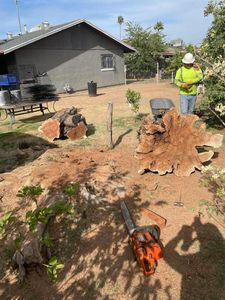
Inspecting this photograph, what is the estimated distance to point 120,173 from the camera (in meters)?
5.48

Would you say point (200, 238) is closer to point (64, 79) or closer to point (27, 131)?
point (27, 131)

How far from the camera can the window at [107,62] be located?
2334 cm

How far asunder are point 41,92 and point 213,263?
926cm

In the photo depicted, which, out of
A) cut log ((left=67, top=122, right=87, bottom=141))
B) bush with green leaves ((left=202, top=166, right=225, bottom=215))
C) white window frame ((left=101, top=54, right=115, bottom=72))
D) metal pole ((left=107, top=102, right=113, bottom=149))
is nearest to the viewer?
bush with green leaves ((left=202, top=166, right=225, bottom=215))

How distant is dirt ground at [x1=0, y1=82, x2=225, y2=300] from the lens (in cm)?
304

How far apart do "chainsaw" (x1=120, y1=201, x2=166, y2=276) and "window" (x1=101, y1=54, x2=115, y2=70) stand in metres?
21.4

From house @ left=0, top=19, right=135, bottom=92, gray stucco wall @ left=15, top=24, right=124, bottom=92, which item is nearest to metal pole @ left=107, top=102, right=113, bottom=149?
house @ left=0, top=19, right=135, bottom=92

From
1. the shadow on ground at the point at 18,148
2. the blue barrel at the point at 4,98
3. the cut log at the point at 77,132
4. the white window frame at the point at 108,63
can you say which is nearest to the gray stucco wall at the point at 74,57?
the white window frame at the point at 108,63

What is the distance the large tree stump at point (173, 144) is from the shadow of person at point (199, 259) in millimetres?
1606

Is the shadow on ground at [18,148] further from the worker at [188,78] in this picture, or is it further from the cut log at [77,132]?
the worker at [188,78]

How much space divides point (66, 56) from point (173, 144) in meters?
Result: 17.5

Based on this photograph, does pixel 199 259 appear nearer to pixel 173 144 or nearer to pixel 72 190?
pixel 72 190

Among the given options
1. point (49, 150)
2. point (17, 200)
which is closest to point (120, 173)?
point (17, 200)

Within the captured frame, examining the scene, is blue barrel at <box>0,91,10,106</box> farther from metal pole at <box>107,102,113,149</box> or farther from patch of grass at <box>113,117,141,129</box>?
metal pole at <box>107,102,113,149</box>
